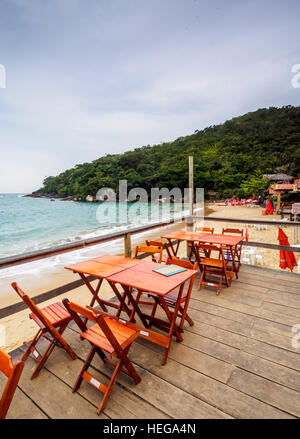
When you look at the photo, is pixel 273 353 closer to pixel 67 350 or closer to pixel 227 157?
pixel 67 350

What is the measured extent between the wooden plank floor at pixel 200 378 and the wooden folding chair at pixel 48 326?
0.10 metres

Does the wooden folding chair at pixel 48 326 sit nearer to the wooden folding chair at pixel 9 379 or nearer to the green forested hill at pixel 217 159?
the wooden folding chair at pixel 9 379

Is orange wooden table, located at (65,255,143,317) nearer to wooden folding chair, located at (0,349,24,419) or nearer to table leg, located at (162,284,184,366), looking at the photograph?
table leg, located at (162,284,184,366)

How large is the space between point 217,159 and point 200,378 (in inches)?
2092

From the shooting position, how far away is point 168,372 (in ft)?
5.84

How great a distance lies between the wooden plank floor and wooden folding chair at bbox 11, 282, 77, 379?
100 mm

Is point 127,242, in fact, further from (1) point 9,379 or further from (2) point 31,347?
(1) point 9,379

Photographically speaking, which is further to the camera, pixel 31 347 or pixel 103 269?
pixel 103 269

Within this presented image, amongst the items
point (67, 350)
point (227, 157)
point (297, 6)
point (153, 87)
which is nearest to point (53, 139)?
point (153, 87)

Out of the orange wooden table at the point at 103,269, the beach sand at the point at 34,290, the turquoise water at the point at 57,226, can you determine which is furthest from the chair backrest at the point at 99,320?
the turquoise water at the point at 57,226

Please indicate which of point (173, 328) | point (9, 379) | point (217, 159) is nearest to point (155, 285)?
point (173, 328)

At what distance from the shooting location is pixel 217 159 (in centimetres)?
5041

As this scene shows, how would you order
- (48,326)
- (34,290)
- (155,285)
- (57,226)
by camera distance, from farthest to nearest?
(57,226) → (34,290) → (155,285) → (48,326)

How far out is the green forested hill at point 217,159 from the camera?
44906mm
